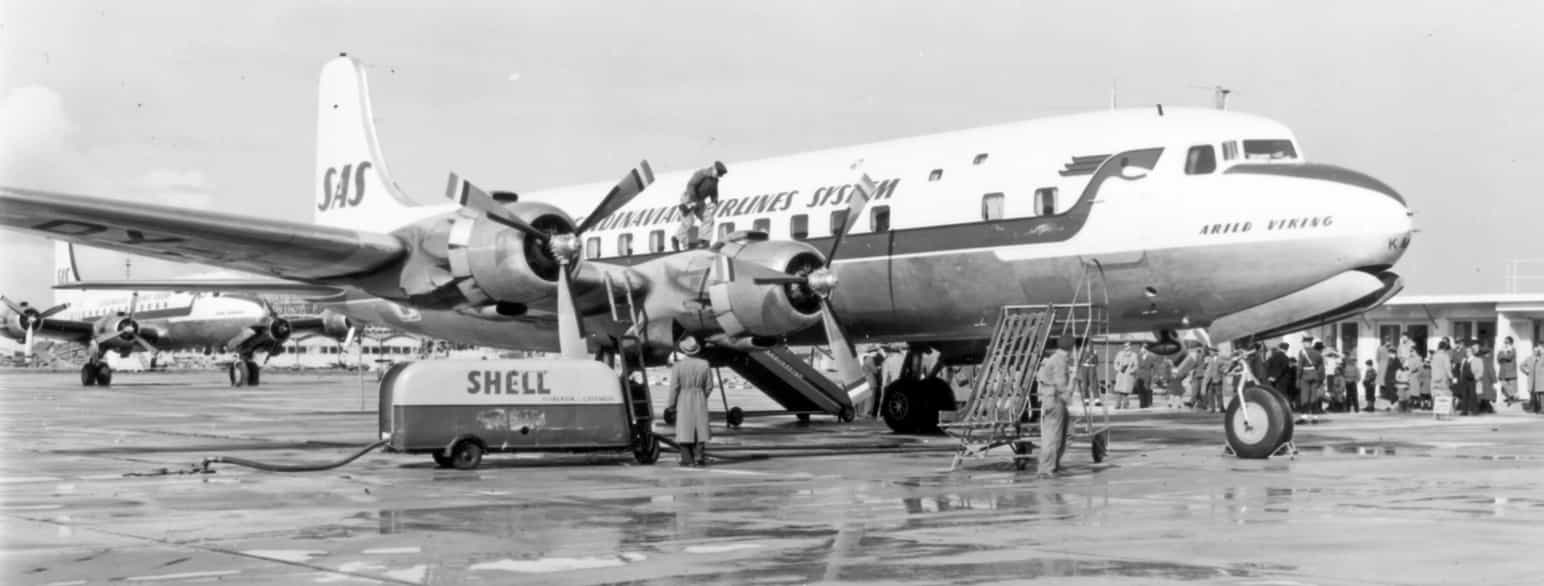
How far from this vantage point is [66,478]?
543 inches

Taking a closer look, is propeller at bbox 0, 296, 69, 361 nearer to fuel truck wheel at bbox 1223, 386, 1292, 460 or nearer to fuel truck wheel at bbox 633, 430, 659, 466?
fuel truck wheel at bbox 633, 430, 659, 466

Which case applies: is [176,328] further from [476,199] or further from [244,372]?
[476,199]

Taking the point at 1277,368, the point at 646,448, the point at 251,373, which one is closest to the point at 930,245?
the point at 646,448

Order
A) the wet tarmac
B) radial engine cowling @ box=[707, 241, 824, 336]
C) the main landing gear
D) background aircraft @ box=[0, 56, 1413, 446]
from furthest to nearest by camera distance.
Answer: the main landing gear < radial engine cowling @ box=[707, 241, 824, 336] < background aircraft @ box=[0, 56, 1413, 446] < the wet tarmac

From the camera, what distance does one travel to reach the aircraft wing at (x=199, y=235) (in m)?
15.8

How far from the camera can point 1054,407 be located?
14969 millimetres

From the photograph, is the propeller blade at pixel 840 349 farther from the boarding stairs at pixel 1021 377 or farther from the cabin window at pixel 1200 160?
the cabin window at pixel 1200 160

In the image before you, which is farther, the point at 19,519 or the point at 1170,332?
the point at 1170,332

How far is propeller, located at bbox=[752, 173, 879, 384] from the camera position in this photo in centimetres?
1722

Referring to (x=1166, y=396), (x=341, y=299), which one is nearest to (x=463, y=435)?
(x=341, y=299)

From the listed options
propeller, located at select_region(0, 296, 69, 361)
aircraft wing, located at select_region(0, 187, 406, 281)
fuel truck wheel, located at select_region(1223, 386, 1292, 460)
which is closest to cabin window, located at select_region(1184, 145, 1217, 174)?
fuel truck wheel, located at select_region(1223, 386, 1292, 460)

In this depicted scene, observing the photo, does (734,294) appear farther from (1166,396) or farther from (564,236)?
(1166,396)

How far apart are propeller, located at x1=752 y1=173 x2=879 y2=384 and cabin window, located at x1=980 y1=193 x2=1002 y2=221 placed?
4.28ft

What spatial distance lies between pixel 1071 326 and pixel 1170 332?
2.12 meters
